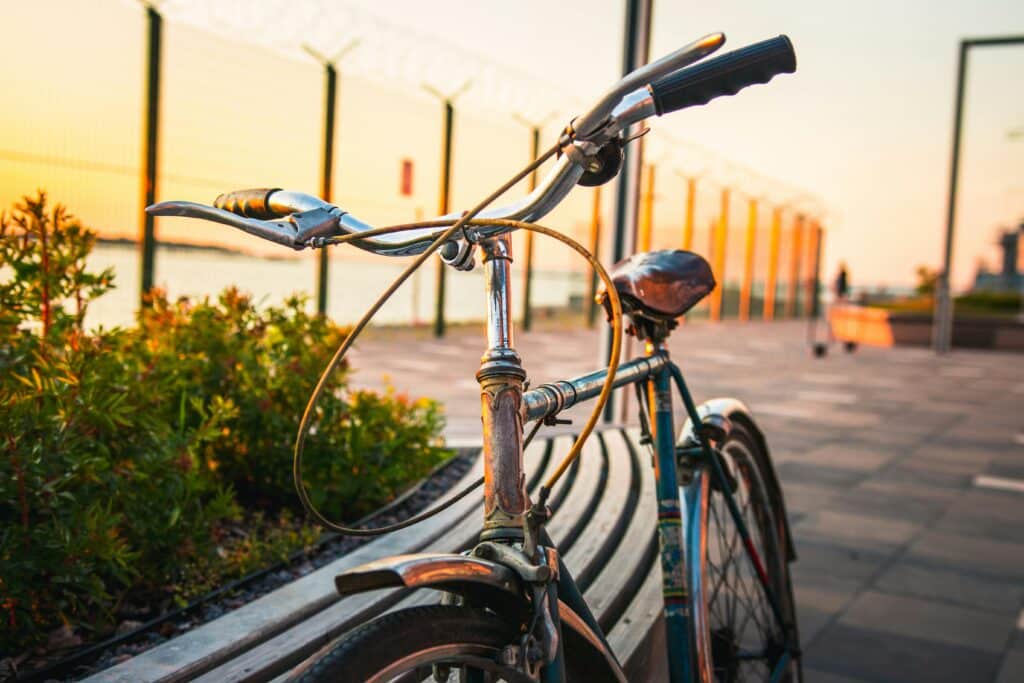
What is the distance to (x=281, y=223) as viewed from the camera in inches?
51.3

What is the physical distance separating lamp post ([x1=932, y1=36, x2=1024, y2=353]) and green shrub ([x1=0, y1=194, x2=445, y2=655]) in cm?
1442

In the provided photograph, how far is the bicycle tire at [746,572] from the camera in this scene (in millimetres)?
2229

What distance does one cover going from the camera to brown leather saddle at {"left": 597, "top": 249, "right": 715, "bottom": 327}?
6.61 feet

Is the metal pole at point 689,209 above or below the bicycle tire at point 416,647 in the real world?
above

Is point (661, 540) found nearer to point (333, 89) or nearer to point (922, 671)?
point (922, 671)

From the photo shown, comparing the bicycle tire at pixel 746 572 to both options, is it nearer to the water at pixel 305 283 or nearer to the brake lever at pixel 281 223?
the brake lever at pixel 281 223

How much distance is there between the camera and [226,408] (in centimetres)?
263

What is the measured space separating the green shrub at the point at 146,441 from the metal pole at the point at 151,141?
16.4ft

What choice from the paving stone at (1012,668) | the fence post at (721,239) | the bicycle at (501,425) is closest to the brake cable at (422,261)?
the bicycle at (501,425)

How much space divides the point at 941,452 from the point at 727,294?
57.5ft

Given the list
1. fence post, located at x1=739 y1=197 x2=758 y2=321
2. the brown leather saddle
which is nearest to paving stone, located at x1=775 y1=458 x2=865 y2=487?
the brown leather saddle

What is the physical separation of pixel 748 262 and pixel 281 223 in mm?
24281

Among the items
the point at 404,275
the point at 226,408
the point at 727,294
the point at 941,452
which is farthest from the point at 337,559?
the point at 727,294

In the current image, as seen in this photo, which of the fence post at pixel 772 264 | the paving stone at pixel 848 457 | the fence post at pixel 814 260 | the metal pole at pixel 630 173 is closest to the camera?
the metal pole at pixel 630 173
